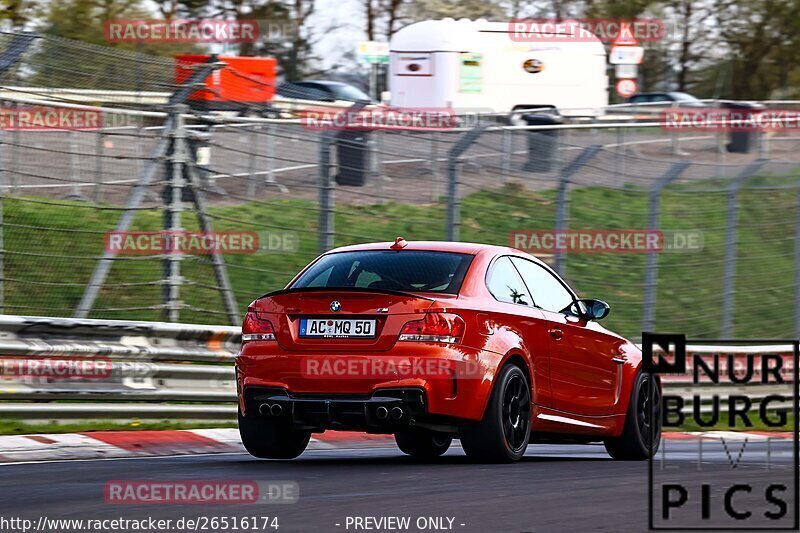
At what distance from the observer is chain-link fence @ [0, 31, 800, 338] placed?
12547 mm

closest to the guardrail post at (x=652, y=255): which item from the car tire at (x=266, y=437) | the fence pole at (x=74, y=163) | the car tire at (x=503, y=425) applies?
Result: the fence pole at (x=74, y=163)

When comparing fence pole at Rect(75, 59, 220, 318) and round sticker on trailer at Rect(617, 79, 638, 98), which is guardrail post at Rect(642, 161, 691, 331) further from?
round sticker on trailer at Rect(617, 79, 638, 98)

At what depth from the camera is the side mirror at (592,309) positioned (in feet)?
33.8

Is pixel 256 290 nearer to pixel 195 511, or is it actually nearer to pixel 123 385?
pixel 123 385

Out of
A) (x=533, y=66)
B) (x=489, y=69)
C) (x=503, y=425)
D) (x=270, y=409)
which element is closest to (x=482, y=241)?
(x=503, y=425)

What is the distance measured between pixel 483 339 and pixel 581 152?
24.9 ft

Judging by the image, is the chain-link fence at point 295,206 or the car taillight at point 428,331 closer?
the car taillight at point 428,331

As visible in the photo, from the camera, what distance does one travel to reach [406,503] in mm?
7199

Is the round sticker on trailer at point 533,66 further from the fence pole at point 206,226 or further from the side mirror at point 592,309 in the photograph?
the side mirror at point 592,309

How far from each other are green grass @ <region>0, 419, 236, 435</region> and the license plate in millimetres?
3013

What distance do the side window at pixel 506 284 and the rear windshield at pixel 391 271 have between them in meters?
0.21
